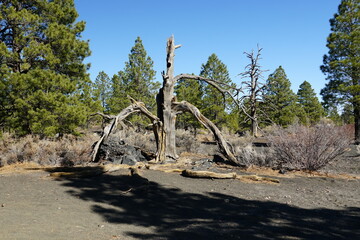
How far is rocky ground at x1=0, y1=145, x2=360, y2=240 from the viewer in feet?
11.9

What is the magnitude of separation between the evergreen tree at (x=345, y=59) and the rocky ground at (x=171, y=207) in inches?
667

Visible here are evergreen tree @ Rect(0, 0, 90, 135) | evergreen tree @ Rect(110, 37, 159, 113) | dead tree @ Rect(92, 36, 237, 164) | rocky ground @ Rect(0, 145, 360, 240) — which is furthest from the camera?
evergreen tree @ Rect(110, 37, 159, 113)

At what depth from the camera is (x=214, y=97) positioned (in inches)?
1188

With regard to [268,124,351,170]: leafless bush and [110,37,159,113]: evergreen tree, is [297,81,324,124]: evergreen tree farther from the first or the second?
[268,124,351,170]: leafless bush

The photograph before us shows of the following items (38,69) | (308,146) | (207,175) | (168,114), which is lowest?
(207,175)

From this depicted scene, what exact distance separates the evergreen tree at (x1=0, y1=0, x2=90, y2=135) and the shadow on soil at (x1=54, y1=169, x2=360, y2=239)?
666 centimetres

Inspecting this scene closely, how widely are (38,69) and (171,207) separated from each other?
942cm

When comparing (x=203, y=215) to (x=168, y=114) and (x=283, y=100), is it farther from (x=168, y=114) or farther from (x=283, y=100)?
(x=283, y=100)

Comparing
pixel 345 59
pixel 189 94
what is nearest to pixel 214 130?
pixel 345 59

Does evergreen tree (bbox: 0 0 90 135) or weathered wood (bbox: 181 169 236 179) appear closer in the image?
weathered wood (bbox: 181 169 236 179)


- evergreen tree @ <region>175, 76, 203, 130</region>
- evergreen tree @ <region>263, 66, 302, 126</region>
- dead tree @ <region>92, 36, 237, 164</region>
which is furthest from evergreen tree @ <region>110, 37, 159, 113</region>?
dead tree @ <region>92, 36, 237, 164</region>

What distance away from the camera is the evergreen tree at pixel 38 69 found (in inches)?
443

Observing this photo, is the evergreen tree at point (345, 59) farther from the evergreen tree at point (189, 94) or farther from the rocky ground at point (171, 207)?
the rocky ground at point (171, 207)

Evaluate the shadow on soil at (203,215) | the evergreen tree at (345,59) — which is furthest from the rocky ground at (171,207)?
the evergreen tree at (345,59)
